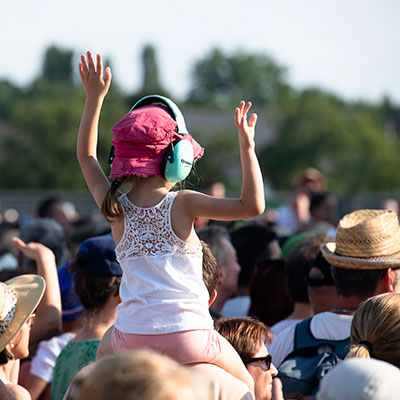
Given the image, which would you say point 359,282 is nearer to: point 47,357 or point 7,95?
point 47,357

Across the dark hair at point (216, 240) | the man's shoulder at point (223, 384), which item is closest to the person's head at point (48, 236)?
the dark hair at point (216, 240)

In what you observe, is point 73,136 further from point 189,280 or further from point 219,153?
point 189,280

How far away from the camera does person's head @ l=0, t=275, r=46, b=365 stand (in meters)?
3.07

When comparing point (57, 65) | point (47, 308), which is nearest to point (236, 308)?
point (47, 308)

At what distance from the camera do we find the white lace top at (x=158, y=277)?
8.48ft

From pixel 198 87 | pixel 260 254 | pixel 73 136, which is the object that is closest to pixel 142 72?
pixel 198 87

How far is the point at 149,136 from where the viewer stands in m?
2.73

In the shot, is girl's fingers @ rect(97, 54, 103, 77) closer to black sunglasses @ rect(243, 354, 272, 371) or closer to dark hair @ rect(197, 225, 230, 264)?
black sunglasses @ rect(243, 354, 272, 371)

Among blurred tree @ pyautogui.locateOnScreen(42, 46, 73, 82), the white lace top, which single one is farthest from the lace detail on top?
blurred tree @ pyautogui.locateOnScreen(42, 46, 73, 82)

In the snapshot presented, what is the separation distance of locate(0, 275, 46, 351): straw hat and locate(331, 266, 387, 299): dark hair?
144 cm

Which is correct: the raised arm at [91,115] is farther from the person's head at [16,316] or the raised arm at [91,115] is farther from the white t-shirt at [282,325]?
the white t-shirt at [282,325]

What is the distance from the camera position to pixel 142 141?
2740 mm

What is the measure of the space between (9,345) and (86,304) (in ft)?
1.91

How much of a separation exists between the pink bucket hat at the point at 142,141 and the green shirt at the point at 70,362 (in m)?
1.10
